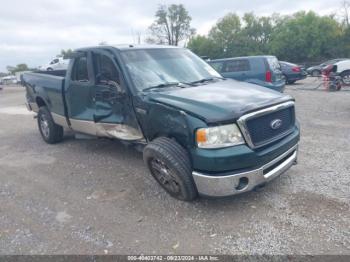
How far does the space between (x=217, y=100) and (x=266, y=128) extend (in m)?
0.63

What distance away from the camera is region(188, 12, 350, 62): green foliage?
38719mm

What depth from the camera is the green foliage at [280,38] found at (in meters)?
38.7

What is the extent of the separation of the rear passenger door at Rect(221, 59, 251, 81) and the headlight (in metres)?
7.75

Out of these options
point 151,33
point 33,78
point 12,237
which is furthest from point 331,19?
point 12,237

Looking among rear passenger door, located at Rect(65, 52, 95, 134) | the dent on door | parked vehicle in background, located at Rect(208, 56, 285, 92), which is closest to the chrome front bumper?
the dent on door

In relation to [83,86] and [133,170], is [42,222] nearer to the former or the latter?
[133,170]

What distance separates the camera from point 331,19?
139 ft

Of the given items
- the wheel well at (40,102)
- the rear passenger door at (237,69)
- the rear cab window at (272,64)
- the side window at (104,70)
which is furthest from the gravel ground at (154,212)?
the rear passenger door at (237,69)

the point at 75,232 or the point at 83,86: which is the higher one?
the point at 83,86

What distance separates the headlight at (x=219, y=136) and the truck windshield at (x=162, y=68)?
4.04 feet

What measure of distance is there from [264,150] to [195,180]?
2.72 feet

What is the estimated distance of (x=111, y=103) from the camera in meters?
4.23

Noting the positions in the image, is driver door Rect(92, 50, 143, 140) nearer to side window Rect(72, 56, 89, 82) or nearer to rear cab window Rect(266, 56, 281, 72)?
side window Rect(72, 56, 89, 82)

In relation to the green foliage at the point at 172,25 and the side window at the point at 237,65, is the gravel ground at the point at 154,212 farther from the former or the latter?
the green foliage at the point at 172,25
